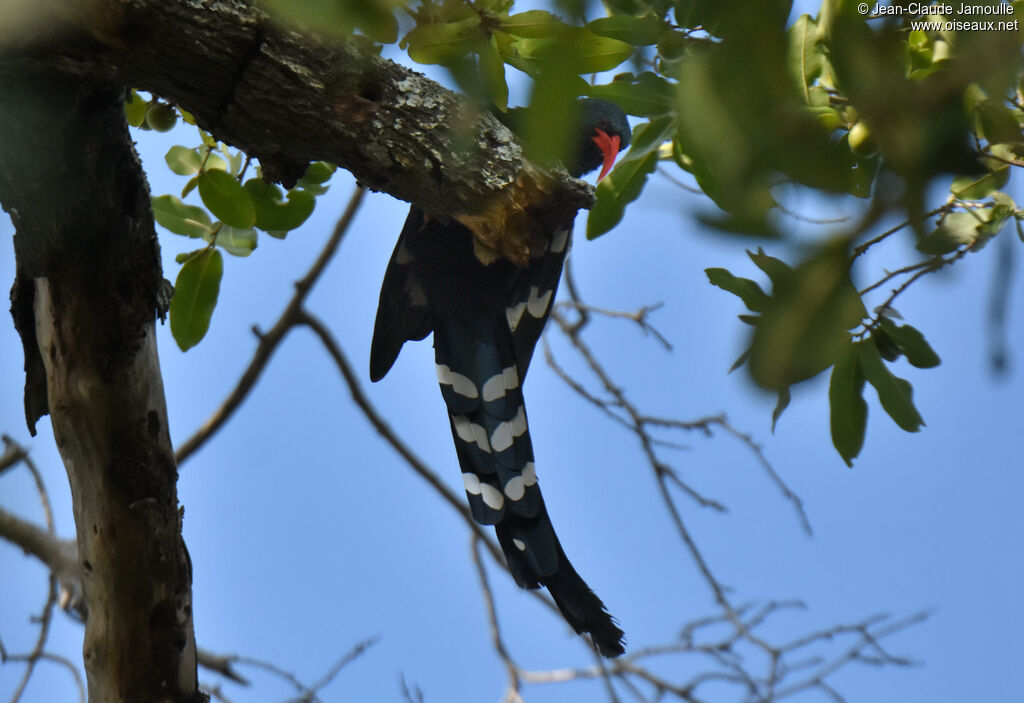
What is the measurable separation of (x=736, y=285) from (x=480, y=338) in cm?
122

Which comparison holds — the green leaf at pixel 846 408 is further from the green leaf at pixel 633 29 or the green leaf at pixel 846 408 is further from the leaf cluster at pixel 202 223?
the leaf cluster at pixel 202 223

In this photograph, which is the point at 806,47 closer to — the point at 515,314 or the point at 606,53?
the point at 606,53

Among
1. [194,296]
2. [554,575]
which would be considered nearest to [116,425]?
[194,296]

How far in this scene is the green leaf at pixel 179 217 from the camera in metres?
1.89

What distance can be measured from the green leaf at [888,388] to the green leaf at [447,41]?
806 millimetres

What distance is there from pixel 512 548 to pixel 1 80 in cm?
150

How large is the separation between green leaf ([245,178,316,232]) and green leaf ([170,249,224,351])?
0.45 ft

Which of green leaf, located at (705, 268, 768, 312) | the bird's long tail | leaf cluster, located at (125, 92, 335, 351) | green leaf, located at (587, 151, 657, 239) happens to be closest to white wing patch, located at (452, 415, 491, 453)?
the bird's long tail

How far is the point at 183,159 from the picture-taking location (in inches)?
74.9

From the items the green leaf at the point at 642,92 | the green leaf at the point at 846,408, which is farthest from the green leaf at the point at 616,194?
the green leaf at the point at 846,408

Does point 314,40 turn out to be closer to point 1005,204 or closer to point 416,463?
point 1005,204

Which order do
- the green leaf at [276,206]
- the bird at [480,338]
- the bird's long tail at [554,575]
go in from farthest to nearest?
the bird at [480,338] < the bird's long tail at [554,575] < the green leaf at [276,206]

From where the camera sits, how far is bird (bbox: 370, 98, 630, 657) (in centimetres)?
228

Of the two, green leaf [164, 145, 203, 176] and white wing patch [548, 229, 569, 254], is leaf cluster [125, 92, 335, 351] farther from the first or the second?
white wing patch [548, 229, 569, 254]
